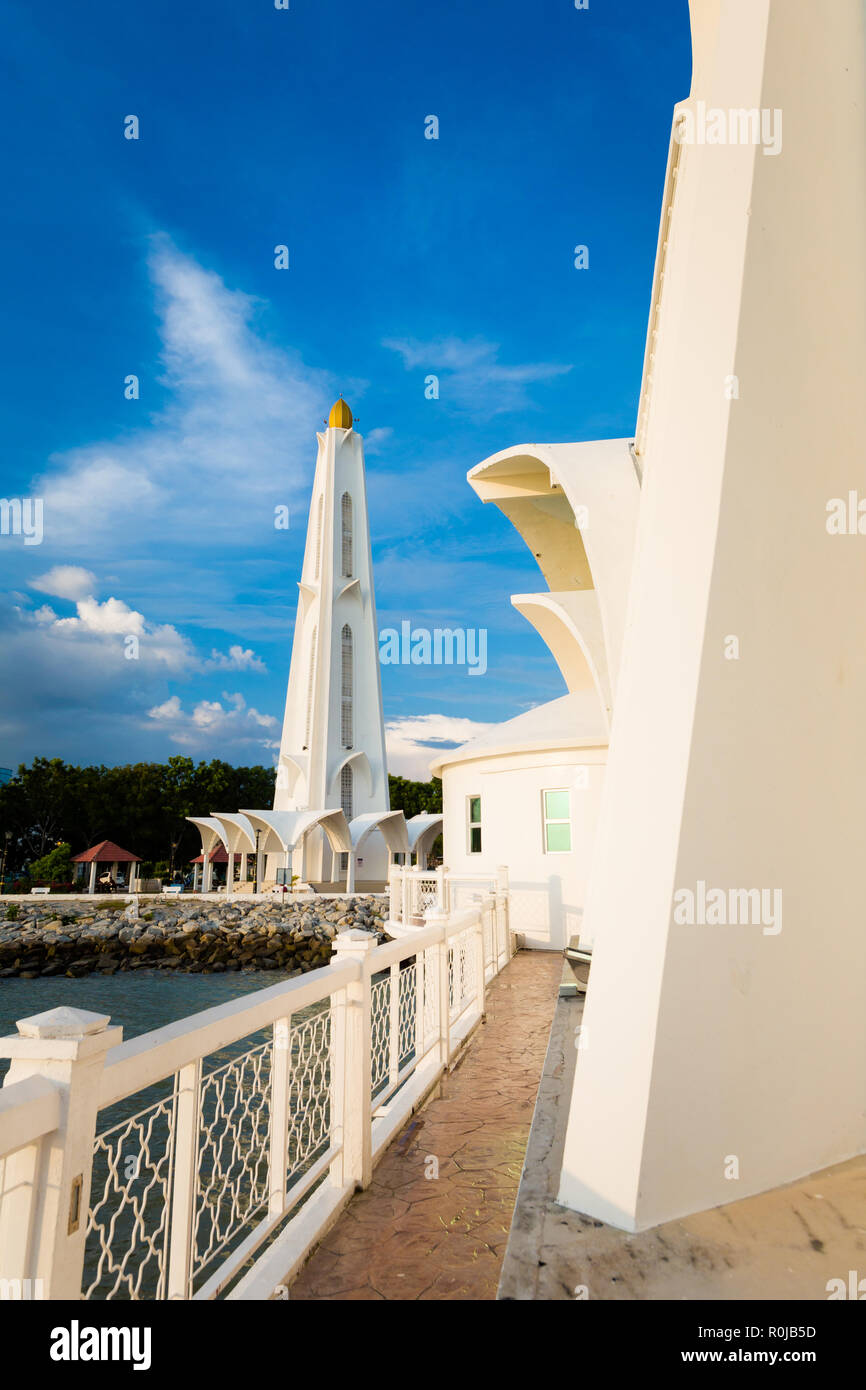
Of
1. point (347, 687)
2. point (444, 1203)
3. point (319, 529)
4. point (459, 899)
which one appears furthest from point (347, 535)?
point (444, 1203)

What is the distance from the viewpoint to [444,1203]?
153 inches

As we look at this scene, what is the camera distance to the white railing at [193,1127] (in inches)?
67.9

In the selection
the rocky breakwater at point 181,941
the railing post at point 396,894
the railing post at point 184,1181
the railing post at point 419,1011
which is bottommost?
the rocky breakwater at point 181,941

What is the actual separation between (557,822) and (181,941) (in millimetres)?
12534

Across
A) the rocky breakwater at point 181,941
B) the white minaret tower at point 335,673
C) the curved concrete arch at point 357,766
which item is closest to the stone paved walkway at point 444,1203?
the rocky breakwater at point 181,941

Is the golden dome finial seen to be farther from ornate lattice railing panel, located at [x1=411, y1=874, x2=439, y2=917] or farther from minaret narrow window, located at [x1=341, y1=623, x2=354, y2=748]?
ornate lattice railing panel, located at [x1=411, y1=874, x2=439, y2=917]

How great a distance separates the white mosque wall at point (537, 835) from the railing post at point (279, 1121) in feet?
34.2

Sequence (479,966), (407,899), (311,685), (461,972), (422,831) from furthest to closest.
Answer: (422,831) → (311,685) → (407,899) → (479,966) → (461,972)

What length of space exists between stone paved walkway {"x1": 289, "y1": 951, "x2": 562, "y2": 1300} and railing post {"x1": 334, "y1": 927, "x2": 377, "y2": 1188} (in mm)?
132

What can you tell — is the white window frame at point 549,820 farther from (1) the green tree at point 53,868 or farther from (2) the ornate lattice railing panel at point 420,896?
(1) the green tree at point 53,868

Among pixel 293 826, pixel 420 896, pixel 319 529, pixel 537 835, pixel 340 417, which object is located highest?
pixel 340 417

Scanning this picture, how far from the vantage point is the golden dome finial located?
123 feet

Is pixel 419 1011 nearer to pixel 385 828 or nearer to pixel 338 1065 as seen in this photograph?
pixel 338 1065

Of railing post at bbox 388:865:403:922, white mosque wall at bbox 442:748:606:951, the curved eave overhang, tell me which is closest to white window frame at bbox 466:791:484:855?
white mosque wall at bbox 442:748:606:951
